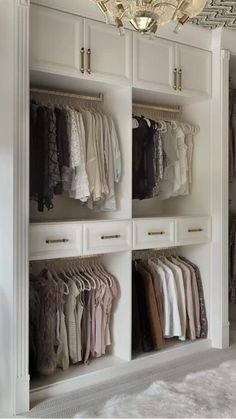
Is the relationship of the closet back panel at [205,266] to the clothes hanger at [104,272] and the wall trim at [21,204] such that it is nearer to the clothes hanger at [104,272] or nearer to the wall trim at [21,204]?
the clothes hanger at [104,272]

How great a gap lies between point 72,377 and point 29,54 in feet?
6.62

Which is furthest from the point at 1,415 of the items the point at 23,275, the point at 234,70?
the point at 234,70

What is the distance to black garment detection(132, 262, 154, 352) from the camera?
3.37 metres

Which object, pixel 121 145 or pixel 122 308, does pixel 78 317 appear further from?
pixel 121 145

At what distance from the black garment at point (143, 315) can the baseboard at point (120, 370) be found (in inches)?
3.0

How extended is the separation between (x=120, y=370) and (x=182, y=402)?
1.38 metres

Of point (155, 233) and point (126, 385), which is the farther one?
point (155, 233)

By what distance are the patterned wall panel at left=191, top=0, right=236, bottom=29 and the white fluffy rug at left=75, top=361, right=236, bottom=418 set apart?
243 cm

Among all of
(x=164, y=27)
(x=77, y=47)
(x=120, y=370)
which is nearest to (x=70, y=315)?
(x=120, y=370)

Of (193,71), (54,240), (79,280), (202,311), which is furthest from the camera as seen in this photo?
(202,311)

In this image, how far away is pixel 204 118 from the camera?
148 inches

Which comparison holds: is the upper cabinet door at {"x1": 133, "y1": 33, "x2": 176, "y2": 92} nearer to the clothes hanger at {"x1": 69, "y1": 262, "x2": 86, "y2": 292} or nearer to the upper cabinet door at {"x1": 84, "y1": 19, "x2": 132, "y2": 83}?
the upper cabinet door at {"x1": 84, "y1": 19, "x2": 132, "y2": 83}

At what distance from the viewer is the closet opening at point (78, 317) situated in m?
2.97

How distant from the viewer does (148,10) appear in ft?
6.09
